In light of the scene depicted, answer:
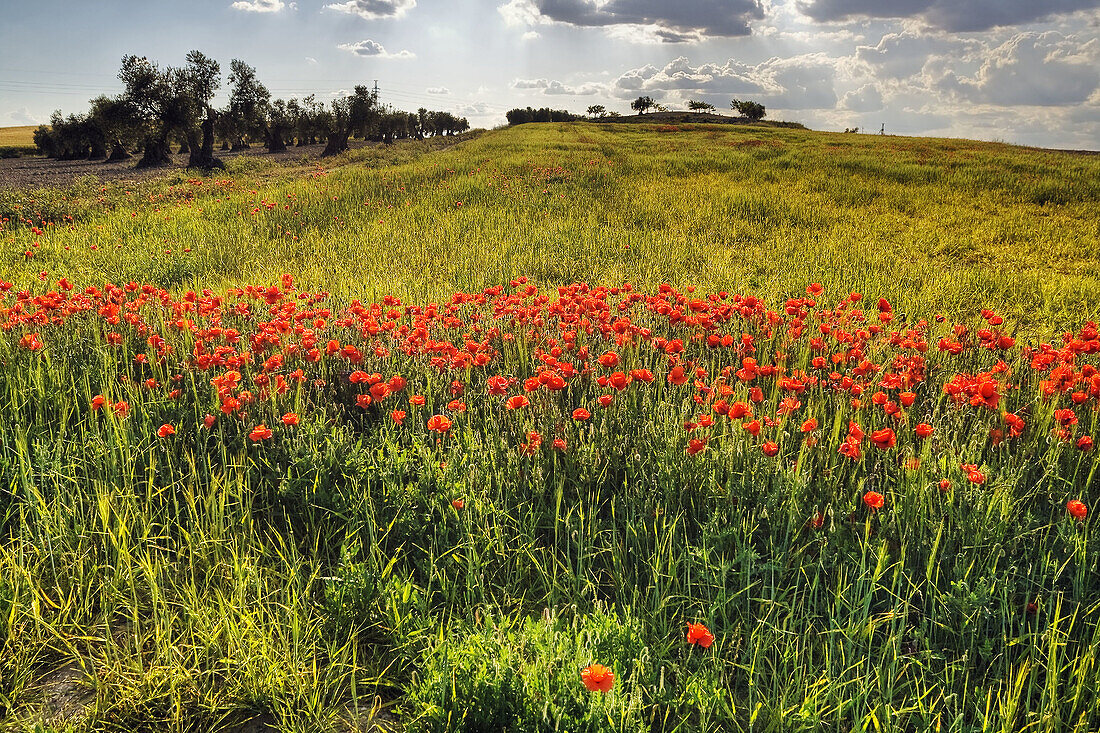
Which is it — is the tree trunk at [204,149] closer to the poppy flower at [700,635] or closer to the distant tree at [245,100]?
the distant tree at [245,100]

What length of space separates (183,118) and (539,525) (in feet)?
136

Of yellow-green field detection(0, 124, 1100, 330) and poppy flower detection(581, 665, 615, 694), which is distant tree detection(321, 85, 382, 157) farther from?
poppy flower detection(581, 665, 615, 694)

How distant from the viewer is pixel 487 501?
269cm

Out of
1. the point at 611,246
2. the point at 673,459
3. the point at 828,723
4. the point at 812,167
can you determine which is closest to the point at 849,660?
the point at 828,723

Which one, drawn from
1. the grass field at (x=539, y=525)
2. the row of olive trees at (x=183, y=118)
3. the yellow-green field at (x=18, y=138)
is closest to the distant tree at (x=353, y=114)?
the row of olive trees at (x=183, y=118)

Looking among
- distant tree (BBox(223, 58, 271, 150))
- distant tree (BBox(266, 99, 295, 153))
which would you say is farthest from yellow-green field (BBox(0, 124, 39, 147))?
distant tree (BBox(223, 58, 271, 150))

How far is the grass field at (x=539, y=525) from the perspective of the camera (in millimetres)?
1943

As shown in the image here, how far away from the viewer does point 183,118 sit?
34938mm

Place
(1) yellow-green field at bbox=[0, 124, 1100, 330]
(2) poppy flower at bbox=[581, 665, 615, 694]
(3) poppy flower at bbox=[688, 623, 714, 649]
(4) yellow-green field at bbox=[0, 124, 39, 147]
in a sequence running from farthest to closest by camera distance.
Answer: (4) yellow-green field at bbox=[0, 124, 39, 147]
(1) yellow-green field at bbox=[0, 124, 1100, 330]
(3) poppy flower at bbox=[688, 623, 714, 649]
(2) poppy flower at bbox=[581, 665, 615, 694]

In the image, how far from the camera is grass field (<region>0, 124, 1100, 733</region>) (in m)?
1.94

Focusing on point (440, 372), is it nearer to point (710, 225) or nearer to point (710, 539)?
point (710, 539)

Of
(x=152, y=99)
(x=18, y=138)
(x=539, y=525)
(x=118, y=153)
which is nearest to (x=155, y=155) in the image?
(x=152, y=99)

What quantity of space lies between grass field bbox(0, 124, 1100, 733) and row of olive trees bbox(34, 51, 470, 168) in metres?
35.7

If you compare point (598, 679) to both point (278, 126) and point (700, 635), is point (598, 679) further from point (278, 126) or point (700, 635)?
point (278, 126)
